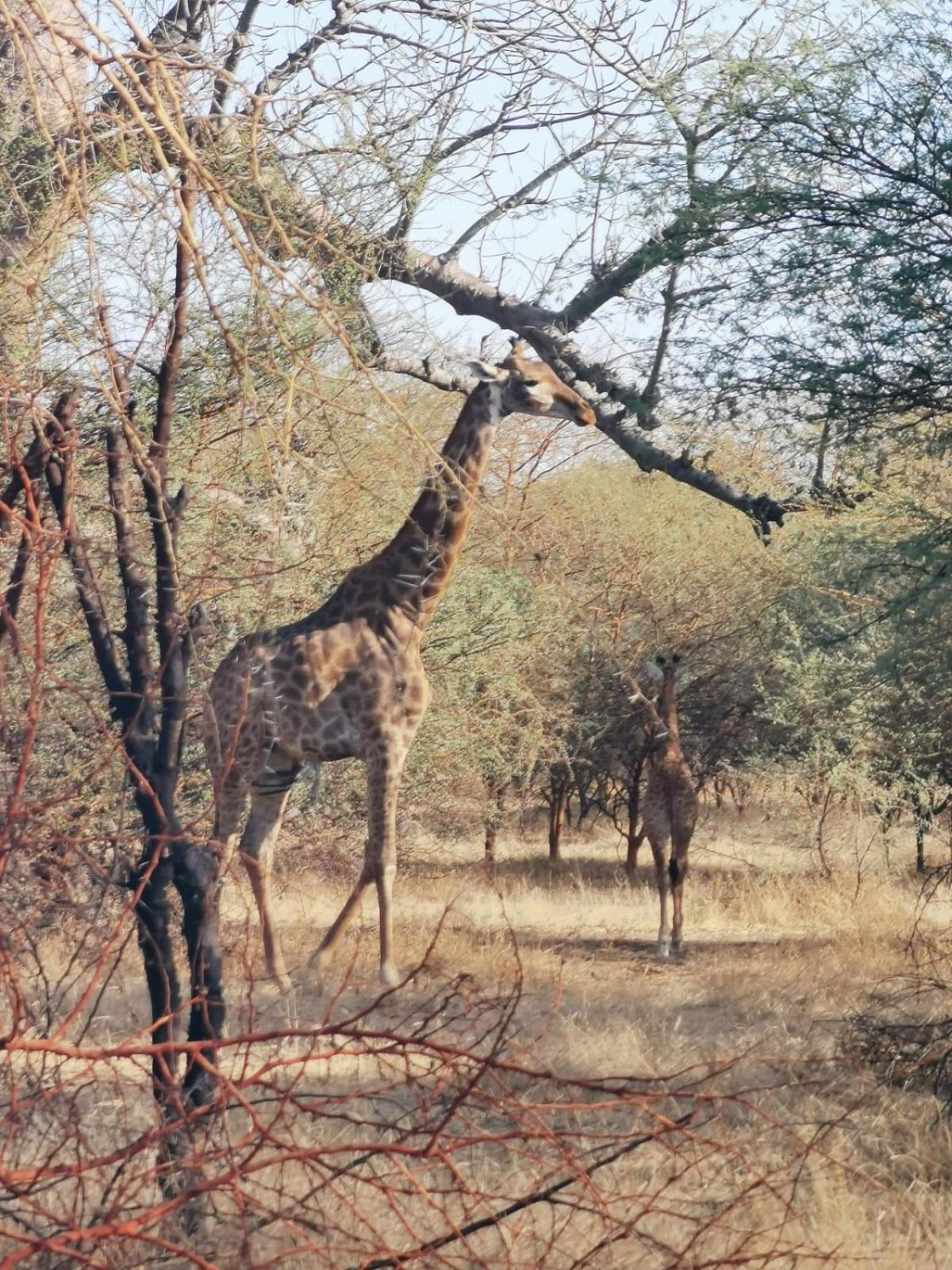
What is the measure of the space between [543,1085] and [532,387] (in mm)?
3179

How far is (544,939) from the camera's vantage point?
10.6 meters

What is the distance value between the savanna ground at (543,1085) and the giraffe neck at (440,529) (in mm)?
1745

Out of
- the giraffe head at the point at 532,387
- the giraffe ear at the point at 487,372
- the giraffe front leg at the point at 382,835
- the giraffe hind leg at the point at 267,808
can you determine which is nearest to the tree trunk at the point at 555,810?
the giraffe hind leg at the point at 267,808

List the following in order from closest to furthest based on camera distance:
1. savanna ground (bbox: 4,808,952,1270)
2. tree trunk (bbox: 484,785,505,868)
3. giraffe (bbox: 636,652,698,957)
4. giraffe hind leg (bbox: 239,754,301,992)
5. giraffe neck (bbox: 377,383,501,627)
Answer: savanna ground (bbox: 4,808,952,1270) → giraffe neck (bbox: 377,383,501,627) → giraffe hind leg (bbox: 239,754,301,992) → giraffe (bbox: 636,652,698,957) → tree trunk (bbox: 484,785,505,868)

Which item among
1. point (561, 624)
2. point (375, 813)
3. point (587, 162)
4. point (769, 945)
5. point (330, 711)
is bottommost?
point (769, 945)

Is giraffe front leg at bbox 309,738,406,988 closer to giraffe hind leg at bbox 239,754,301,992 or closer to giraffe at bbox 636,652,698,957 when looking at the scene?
giraffe hind leg at bbox 239,754,301,992

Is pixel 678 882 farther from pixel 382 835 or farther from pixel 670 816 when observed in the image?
pixel 382 835

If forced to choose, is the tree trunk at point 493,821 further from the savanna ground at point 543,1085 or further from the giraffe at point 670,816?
the giraffe at point 670,816

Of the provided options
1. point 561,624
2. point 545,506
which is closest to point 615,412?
point 561,624

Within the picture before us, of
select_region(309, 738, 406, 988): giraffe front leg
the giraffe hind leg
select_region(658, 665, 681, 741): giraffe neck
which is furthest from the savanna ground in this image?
select_region(658, 665, 681, 741): giraffe neck

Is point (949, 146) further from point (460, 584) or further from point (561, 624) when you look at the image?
point (561, 624)

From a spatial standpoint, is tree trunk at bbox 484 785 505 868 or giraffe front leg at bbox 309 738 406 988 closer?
giraffe front leg at bbox 309 738 406 988

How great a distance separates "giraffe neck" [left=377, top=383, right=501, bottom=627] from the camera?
7.91 m

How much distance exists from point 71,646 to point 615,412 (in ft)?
9.96
